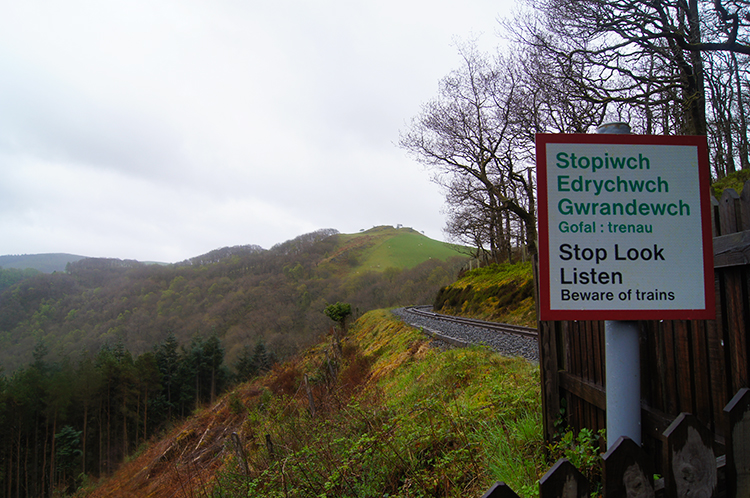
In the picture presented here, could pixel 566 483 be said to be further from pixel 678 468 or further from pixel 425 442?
pixel 425 442

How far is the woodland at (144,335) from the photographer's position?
128 ft

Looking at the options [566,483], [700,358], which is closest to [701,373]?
[700,358]

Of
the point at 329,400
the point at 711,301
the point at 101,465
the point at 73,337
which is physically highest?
the point at 711,301

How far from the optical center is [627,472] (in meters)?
1.42

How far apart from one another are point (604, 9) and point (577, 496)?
11791mm

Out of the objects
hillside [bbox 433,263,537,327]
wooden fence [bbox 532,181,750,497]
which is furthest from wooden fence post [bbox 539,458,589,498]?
hillside [bbox 433,263,537,327]

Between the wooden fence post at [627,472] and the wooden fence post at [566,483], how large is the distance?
74 millimetres

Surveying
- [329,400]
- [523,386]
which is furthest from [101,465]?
[523,386]

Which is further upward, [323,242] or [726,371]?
[323,242]

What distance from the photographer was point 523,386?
487 centimetres

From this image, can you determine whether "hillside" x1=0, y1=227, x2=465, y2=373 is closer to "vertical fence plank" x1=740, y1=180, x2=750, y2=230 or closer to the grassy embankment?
the grassy embankment

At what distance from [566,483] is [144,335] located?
305ft

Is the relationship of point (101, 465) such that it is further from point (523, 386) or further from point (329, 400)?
point (523, 386)

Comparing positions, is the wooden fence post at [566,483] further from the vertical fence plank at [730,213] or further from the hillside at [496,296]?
the hillside at [496,296]
